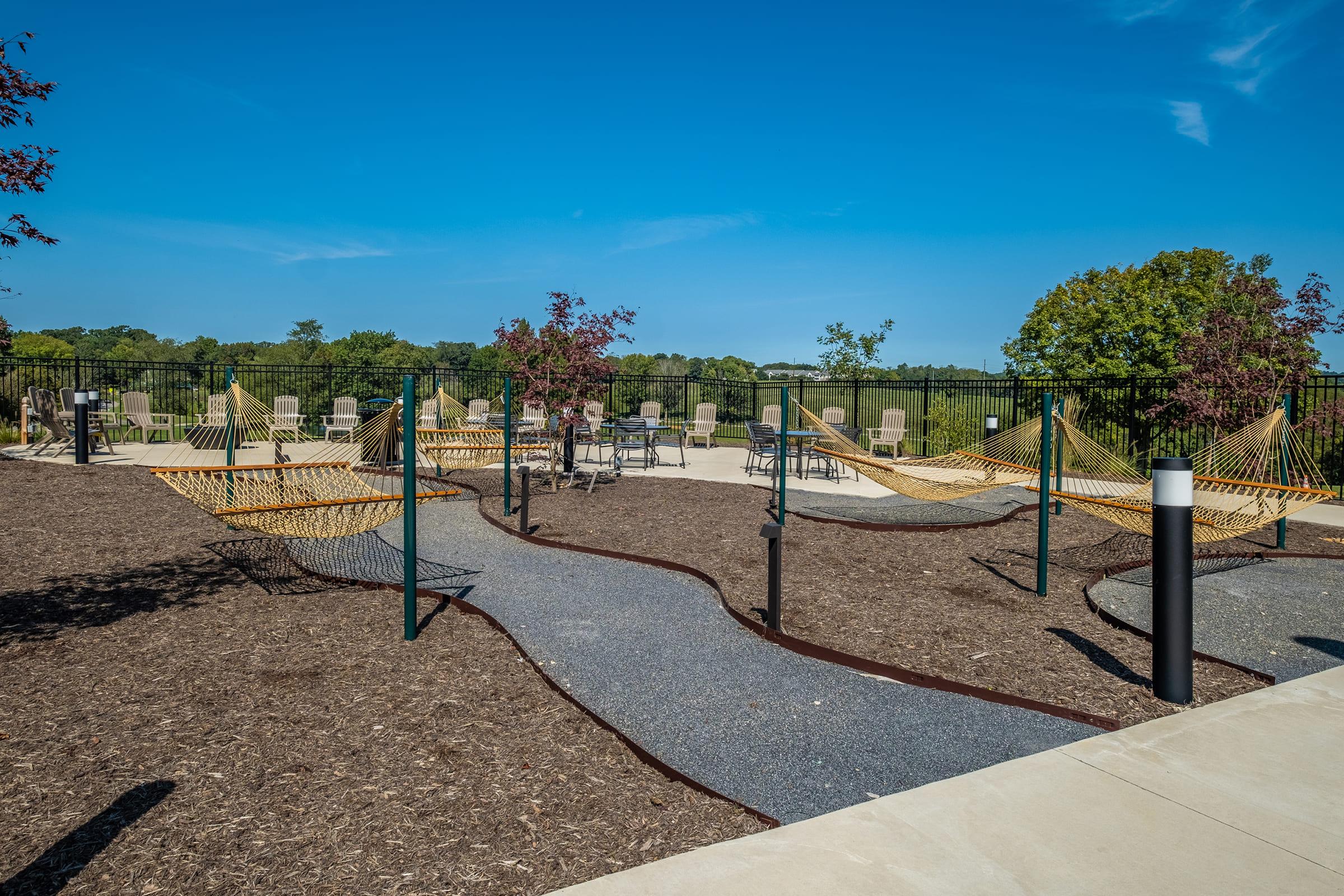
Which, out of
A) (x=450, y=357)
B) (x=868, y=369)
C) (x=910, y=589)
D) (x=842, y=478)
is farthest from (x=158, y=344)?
(x=910, y=589)

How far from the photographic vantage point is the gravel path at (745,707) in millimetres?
2896

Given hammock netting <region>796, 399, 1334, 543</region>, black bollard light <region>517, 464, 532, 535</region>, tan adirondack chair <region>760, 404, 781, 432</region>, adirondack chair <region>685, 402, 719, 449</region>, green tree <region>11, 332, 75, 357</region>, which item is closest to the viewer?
hammock netting <region>796, 399, 1334, 543</region>

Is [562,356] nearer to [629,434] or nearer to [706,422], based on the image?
[629,434]

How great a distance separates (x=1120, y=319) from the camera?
2330cm

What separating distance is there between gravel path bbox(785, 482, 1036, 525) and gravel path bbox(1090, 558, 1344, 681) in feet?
7.88

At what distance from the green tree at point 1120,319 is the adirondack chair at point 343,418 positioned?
807 inches

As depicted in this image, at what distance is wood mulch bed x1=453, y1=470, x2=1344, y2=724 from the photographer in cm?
391

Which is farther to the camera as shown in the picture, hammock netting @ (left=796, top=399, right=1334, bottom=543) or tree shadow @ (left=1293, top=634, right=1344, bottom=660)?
hammock netting @ (left=796, top=399, right=1334, bottom=543)

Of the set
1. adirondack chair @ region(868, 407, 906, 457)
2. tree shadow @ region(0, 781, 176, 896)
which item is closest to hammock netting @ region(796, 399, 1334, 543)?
tree shadow @ region(0, 781, 176, 896)

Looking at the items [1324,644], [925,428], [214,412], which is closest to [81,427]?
[214,412]

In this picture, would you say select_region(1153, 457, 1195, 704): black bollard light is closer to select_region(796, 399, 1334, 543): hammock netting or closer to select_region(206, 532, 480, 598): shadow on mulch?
select_region(796, 399, 1334, 543): hammock netting

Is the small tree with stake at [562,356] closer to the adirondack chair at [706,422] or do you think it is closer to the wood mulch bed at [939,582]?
the wood mulch bed at [939,582]

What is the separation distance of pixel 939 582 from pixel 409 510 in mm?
3774

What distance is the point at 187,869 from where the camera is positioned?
2230 millimetres
